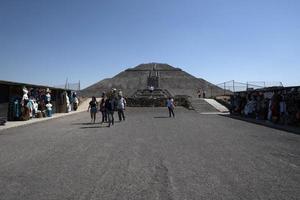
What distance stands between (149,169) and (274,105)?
14.8m

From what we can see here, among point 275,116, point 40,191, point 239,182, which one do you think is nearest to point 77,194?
point 40,191

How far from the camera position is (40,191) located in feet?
18.4

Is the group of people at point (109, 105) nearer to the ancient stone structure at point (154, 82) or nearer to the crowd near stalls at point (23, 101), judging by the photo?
the crowd near stalls at point (23, 101)

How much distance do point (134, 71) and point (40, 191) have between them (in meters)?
81.3

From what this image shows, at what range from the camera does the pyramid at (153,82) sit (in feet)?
221

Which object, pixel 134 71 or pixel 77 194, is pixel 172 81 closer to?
pixel 134 71

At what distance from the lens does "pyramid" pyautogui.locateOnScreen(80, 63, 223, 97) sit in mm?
67375

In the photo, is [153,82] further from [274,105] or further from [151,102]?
[274,105]

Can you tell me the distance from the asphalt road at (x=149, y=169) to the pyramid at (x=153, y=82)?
5151 cm

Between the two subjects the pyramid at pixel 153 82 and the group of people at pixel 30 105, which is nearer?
the group of people at pixel 30 105

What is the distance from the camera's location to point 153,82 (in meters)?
67.4

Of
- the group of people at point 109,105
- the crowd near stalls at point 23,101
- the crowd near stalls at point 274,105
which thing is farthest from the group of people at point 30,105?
the crowd near stalls at point 274,105

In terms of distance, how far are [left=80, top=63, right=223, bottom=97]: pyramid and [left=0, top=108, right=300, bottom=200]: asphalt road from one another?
51506 mm

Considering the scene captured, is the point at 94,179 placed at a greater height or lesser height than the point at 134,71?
lesser
